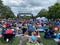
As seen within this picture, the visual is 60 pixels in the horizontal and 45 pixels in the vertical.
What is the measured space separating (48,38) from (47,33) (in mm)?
411

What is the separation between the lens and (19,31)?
20.5 m

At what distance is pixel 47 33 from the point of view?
19062mm

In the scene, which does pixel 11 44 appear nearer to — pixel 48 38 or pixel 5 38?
pixel 5 38

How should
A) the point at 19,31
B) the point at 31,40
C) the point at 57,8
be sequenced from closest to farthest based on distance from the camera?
the point at 31,40
the point at 19,31
the point at 57,8

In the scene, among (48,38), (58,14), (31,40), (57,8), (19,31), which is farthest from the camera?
(57,8)

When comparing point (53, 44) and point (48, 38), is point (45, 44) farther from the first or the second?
point (48, 38)

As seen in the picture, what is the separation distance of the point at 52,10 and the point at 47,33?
7533 centimetres

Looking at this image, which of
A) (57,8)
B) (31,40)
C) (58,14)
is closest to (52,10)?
(57,8)

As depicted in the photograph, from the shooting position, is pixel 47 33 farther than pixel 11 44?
Yes

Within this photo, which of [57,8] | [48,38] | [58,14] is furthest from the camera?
[57,8]

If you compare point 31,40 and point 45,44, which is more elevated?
point 31,40

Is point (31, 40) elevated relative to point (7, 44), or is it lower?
elevated

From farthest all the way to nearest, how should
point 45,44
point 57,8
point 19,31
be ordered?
1. point 57,8
2. point 19,31
3. point 45,44

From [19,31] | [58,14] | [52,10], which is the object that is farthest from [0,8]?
[19,31]
